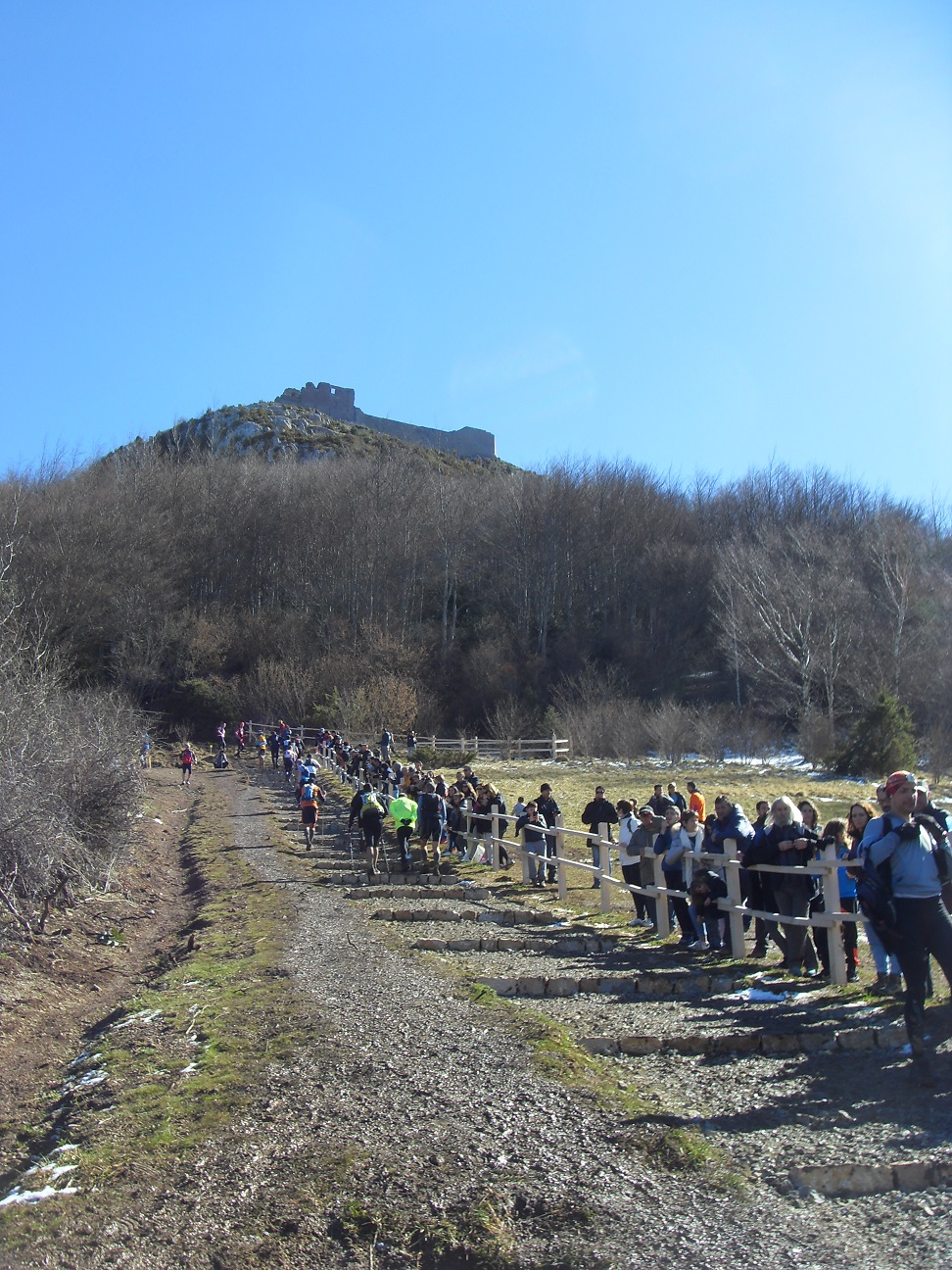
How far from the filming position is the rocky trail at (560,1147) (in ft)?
13.9

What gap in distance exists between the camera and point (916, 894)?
5973mm

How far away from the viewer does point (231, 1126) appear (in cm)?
573

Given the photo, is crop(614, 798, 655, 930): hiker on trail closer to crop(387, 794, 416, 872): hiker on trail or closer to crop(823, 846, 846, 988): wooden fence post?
crop(823, 846, 846, 988): wooden fence post

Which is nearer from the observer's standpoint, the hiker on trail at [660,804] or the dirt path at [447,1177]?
the dirt path at [447,1177]

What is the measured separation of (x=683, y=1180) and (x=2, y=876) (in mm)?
9545

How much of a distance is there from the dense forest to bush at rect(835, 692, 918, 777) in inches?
112

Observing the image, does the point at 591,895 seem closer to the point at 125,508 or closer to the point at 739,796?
the point at 739,796

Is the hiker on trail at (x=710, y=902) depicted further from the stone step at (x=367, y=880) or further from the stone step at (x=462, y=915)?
the stone step at (x=367, y=880)

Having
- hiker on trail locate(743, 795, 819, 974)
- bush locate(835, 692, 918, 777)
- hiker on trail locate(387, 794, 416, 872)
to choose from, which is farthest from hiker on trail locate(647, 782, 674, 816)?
bush locate(835, 692, 918, 777)

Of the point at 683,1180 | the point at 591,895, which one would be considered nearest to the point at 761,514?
the point at 591,895

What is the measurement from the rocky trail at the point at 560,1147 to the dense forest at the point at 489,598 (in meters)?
34.9

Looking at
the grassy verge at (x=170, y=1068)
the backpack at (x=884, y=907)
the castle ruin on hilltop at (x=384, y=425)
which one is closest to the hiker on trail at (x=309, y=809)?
the grassy verge at (x=170, y=1068)

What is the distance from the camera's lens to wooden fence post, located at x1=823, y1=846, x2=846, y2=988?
8031 millimetres

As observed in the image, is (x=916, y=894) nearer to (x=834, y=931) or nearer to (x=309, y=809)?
(x=834, y=931)
